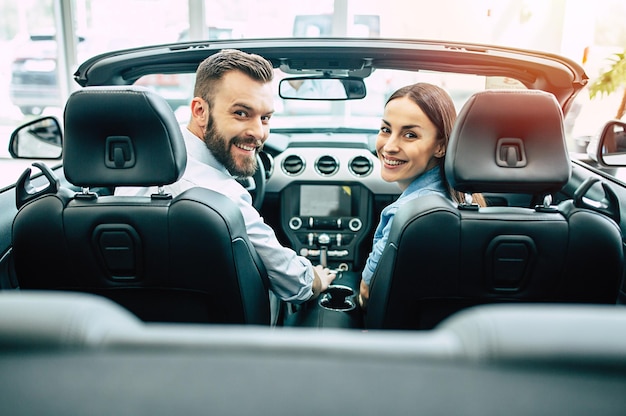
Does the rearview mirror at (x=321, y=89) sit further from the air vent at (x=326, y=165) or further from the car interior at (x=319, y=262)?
the air vent at (x=326, y=165)

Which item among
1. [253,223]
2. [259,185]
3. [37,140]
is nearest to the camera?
[253,223]

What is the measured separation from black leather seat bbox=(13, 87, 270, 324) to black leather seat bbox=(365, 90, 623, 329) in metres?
0.59

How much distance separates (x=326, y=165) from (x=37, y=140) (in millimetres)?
1788

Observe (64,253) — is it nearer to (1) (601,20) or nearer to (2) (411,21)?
(2) (411,21)

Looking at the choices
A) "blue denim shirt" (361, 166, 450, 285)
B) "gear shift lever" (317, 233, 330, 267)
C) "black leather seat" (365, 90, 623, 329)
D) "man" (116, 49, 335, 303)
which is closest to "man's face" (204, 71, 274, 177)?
"man" (116, 49, 335, 303)

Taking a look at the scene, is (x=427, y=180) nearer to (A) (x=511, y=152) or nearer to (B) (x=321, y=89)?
(A) (x=511, y=152)

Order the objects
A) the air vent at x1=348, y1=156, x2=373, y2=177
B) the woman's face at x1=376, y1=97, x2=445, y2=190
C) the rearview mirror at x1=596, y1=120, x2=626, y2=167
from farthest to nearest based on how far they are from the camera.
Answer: the air vent at x1=348, y1=156, x2=373, y2=177 < the rearview mirror at x1=596, y1=120, x2=626, y2=167 < the woman's face at x1=376, y1=97, x2=445, y2=190

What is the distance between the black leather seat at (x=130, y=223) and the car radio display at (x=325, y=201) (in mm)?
1795

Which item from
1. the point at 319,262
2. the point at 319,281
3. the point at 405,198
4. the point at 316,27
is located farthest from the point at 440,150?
the point at 316,27

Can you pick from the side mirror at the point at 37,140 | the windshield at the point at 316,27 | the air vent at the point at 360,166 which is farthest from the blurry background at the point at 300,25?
the air vent at the point at 360,166

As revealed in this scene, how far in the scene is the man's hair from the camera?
7.34 feet

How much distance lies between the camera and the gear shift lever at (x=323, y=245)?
11.5ft

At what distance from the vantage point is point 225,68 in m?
2.23

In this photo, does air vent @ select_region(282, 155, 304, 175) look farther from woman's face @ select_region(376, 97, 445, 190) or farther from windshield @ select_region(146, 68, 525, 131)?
woman's face @ select_region(376, 97, 445, 190)
